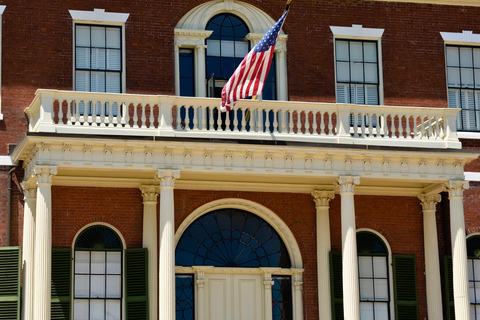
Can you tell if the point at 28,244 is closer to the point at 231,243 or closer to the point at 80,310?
the point at 80,310

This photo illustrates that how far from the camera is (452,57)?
88.5 ft

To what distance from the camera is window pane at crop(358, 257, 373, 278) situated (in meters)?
25.0

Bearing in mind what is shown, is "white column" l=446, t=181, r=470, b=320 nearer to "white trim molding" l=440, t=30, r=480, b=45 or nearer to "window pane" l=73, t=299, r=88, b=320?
"white trim molding" l=440, t=30, r=480, b=45

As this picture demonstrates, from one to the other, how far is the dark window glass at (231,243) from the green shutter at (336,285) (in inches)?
44.0

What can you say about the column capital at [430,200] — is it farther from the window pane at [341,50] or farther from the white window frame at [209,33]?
the white window frame at [209,33]

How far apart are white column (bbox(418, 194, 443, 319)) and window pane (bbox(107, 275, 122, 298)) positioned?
707 cm

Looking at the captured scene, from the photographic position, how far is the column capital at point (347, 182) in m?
23.2

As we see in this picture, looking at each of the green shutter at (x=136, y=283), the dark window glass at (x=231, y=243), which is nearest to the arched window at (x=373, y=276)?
the dark window glass at (x=231, y=243)

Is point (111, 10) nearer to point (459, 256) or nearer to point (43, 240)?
point (43, 240)

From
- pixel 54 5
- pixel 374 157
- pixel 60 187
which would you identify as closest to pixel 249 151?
pixel 374 157

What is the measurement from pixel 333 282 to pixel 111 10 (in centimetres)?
796

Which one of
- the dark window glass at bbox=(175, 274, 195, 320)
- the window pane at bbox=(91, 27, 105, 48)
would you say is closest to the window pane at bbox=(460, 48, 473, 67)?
the dark window glass at bbox=(175, 274, 195, 320)

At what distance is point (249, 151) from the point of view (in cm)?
2286

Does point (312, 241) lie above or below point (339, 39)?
below
